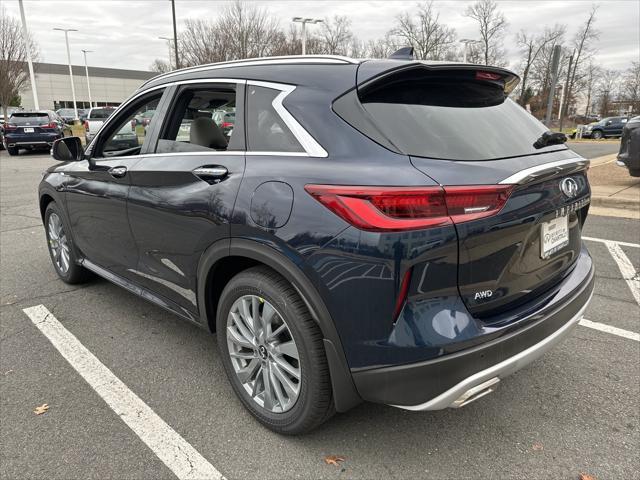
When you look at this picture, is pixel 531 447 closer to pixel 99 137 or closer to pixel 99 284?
pixel 99 137

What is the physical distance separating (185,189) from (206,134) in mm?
420

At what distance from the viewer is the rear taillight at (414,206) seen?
187cm

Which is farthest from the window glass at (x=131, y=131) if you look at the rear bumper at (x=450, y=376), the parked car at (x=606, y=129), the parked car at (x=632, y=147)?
the parked car at (x=606, y=129)

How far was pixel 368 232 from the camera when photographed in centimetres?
189

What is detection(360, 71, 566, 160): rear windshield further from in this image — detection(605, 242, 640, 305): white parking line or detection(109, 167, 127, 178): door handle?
detection(605, 242, 640, 305): white parking line

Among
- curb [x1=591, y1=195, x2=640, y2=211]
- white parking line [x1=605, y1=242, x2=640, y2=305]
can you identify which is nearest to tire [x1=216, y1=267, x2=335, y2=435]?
white parking line [x1=605, y1=242, x2=640, y2=305]

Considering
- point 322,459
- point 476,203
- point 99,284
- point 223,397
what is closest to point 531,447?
point 322,459

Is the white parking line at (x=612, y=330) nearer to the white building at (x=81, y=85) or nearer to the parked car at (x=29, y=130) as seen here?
the parked car at (x=29, y=130)

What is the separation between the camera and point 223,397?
282cm

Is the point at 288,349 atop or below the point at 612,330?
atop

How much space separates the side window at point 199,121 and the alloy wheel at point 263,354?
0.94m

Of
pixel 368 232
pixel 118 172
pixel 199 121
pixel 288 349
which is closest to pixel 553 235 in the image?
pixel 368 232

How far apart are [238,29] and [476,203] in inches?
1288

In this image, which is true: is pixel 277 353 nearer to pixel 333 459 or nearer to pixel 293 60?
pixel 333 459
